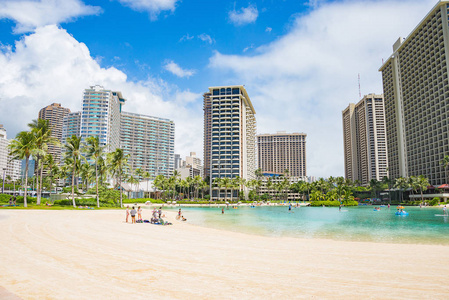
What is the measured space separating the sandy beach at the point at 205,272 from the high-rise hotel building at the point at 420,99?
124 metres

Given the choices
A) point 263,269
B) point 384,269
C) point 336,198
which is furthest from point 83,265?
point 336,198

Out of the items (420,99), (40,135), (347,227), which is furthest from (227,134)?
(347,227)

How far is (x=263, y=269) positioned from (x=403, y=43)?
169 metres

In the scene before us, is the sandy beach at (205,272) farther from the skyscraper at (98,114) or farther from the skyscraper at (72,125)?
the skyscraper at (72,125)

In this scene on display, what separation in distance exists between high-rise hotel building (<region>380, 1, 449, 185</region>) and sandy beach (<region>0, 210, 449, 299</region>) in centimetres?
12376

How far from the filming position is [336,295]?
7.93 metres

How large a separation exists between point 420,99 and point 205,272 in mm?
152551

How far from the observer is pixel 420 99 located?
129625 mm

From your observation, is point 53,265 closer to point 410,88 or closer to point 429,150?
point 429,150

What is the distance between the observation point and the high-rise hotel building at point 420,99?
379 ft

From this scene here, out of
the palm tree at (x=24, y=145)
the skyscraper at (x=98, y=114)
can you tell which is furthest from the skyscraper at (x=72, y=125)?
the palm tree at (x=24, y=145)

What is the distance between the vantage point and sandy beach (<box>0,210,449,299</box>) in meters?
7.90

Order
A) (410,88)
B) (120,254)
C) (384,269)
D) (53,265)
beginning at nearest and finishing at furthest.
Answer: (53,265) < (384,269) < (120,254) < (410,88)

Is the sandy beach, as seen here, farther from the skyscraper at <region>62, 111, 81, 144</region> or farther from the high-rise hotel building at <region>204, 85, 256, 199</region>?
the skyscraper at <region>62, 111, 81, 144</region>
